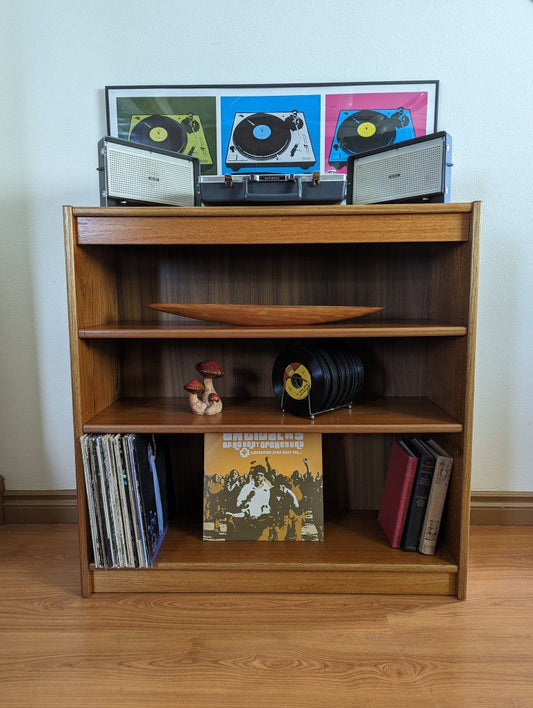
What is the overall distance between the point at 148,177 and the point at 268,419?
0.77m

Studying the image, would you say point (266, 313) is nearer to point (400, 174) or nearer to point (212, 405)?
point (212, 405)

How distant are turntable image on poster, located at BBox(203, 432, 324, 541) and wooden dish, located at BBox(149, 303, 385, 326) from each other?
0.37m

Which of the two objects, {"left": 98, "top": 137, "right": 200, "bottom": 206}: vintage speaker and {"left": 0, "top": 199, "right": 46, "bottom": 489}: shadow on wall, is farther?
{"left": 0, "top": 199, "right": 46, "bottom": 489}: shadow on wall

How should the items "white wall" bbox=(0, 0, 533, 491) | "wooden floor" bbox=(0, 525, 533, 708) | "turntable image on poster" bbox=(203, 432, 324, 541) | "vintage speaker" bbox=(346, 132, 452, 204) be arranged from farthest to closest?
"white wall" bbox=(0, 0, 533, 491) → "turntable image on poster" bbox=(203, 432, 324, 541) → "vintage speaker" bbox=(346, 132, 452, 204) → "wooden floor" bbox=(0, 525, 533, 708)

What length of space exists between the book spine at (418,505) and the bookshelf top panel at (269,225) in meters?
0.66

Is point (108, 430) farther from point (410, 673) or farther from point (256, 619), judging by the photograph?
point (410, 673)

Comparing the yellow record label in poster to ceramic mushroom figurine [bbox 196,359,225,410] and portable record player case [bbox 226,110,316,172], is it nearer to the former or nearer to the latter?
ceramic mushroom figurine [bbox 196,359,225,410]

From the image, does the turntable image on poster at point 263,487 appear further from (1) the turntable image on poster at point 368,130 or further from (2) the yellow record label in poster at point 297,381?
(1) the turntable image on poster at point 368,130

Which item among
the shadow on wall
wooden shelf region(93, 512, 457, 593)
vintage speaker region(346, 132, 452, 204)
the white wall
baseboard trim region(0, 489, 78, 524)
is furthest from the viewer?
baseboard trim region(0, 489, 78, 524)

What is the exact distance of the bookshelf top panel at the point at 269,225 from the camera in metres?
1.45

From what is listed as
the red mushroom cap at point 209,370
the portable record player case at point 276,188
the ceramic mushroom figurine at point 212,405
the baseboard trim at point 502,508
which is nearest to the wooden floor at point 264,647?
the baseboard trim at point 502,508

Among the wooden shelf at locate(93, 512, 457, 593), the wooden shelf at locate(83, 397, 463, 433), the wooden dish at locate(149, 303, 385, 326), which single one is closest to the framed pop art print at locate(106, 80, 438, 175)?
the wooden dish at locate(149, 303, 385, 326)

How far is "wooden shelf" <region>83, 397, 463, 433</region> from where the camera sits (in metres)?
1.51

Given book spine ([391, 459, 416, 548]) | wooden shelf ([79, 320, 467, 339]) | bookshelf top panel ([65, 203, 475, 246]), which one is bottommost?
book spine ([391, 459, 416, 548])
